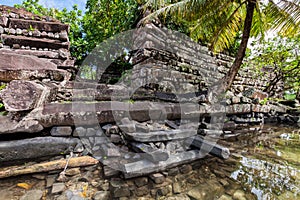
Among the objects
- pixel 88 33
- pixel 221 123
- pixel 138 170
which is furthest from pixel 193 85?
pixel 88 33

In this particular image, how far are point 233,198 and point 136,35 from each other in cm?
471

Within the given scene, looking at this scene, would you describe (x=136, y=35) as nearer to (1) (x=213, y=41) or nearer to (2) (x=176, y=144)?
(1) (x=213, y=41)

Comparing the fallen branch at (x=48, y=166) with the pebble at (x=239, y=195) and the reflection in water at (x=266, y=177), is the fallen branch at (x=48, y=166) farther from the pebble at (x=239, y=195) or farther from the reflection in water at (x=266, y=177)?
the reflection in water at (x=266, y=177)

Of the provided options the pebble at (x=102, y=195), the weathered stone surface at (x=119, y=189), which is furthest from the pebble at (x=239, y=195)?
the pebble at (x=102, y=195)

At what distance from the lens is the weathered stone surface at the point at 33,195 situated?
1.17m

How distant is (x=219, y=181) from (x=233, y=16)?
474 centimetres

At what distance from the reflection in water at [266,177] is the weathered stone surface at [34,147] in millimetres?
1995

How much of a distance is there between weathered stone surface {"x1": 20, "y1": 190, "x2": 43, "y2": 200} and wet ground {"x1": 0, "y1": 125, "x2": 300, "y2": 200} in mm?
21

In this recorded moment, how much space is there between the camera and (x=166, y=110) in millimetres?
2316

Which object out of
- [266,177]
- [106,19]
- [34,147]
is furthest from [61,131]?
[106,19]

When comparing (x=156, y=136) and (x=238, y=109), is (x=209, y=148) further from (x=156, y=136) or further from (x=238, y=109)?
(x=238, y=109)

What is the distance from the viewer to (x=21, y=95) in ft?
4.54

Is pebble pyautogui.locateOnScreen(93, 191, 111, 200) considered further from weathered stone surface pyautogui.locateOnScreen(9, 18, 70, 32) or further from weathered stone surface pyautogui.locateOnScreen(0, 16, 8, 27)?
weathered stone surface pyautogui.locateOnScreen(0, 16, 8, 27)

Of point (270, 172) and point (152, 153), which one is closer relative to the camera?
point (152, 153)
